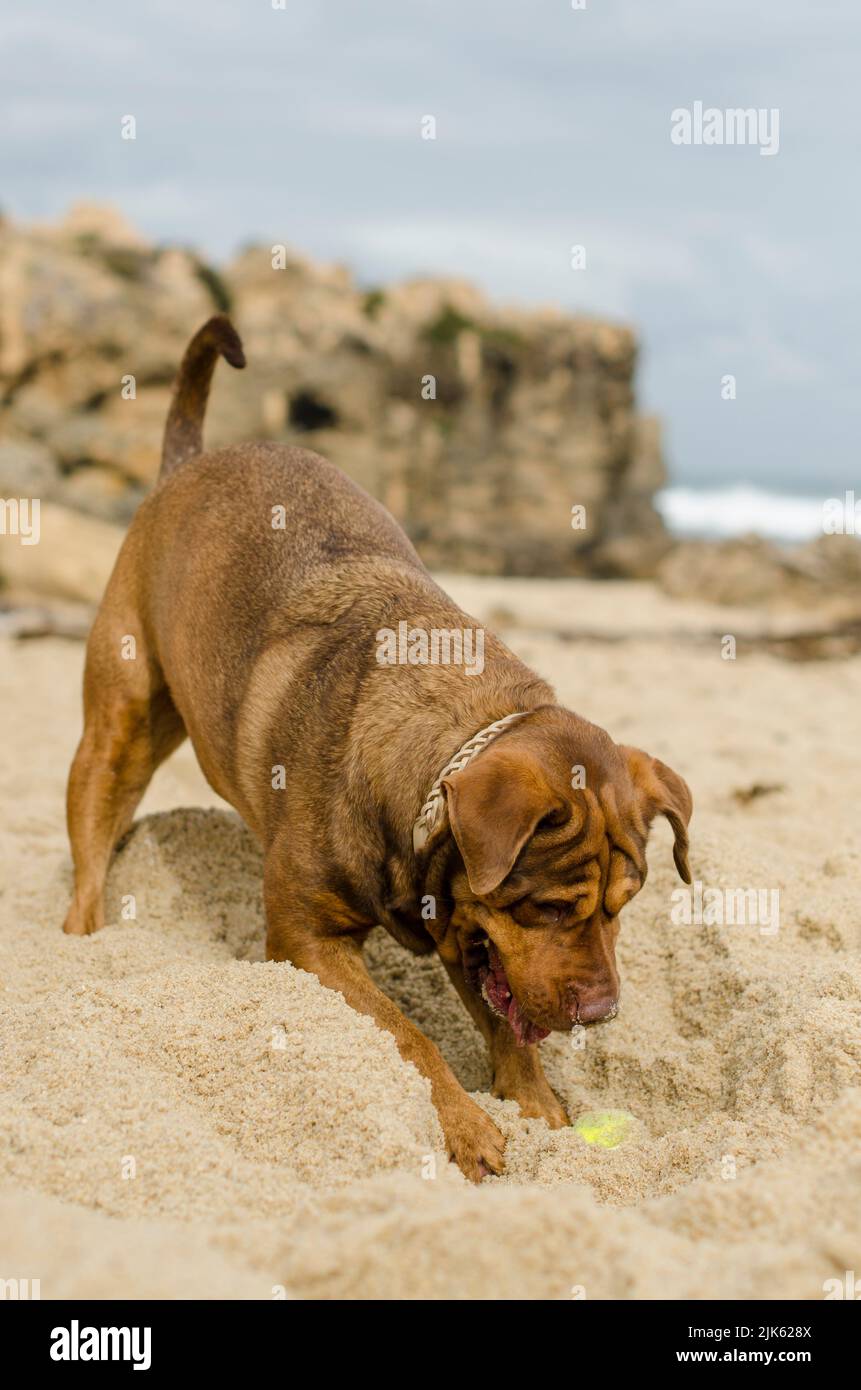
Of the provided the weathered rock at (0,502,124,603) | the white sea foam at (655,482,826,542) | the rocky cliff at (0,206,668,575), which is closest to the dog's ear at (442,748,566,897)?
the weathered rock at (0,502,124,603)

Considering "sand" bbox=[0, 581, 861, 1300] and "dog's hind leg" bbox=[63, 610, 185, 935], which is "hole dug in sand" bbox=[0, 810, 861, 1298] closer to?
"sand" bbox=[0, 581, 861, 1300]

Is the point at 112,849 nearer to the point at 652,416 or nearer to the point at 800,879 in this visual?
the point at 800,879

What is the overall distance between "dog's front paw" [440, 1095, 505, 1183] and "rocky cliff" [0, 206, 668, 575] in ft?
48.8

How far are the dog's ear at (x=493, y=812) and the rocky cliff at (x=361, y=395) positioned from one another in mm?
14756

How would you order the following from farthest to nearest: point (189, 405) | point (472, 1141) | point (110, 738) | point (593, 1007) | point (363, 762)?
point (189, 405)
point (110, 738)
point (363, 762)
point (472, 1141)
point (593, 1007)

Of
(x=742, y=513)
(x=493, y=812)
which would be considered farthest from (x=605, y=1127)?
(x=742, y=513)

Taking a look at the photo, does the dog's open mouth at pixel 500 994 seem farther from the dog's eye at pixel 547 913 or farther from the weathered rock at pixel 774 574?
the weathered rock at pixel 774 574

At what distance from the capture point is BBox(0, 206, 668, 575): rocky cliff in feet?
64.3

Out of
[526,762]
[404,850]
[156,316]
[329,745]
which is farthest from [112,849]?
[156,316]

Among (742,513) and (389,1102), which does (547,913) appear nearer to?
(389,1102)

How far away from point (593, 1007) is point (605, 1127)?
0.56 meters

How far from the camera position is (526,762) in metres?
3.46

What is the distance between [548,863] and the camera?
346cm
